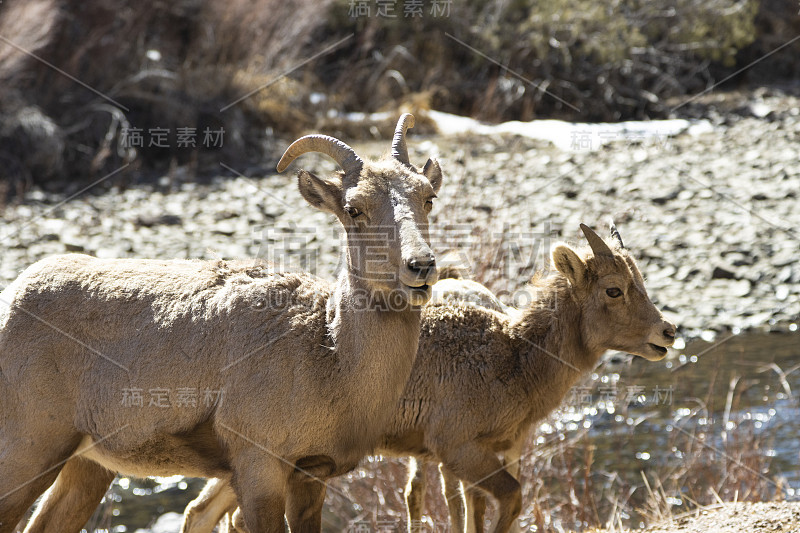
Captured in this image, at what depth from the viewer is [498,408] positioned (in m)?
6.70

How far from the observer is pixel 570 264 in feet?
22.8

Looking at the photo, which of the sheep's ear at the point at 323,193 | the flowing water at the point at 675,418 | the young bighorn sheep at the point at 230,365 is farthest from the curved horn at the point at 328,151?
the flowing water at the point at 675,418

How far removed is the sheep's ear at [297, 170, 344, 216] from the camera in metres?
5.45

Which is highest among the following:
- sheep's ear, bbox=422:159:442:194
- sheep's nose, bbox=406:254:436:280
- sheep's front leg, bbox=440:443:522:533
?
sheep's ear, bbox=422:159:442:194

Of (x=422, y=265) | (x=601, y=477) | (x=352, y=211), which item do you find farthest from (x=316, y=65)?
(x=422, y=265)

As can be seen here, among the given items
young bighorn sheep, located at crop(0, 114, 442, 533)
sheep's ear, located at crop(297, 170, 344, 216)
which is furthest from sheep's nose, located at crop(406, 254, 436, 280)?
sheep's ear, located at crop(297, 170, 344, 216)

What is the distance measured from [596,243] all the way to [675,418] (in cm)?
590

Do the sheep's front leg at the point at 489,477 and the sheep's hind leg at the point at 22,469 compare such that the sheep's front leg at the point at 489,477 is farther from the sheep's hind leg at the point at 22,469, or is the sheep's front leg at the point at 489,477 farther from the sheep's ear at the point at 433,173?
the sheep's hind leg at the point at 22,469

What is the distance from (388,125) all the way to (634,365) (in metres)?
7.49

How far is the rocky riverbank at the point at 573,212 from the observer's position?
14914mm

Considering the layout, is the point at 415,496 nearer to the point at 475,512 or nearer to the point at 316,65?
the point at 475,512

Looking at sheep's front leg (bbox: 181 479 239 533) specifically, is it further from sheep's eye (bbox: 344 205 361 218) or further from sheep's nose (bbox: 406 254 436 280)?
sheep's nose (bbox: 406 254 436 280)

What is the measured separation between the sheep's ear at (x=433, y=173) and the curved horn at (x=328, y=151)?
0.48 meters

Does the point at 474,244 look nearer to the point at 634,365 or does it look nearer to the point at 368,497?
the point at 368,497
